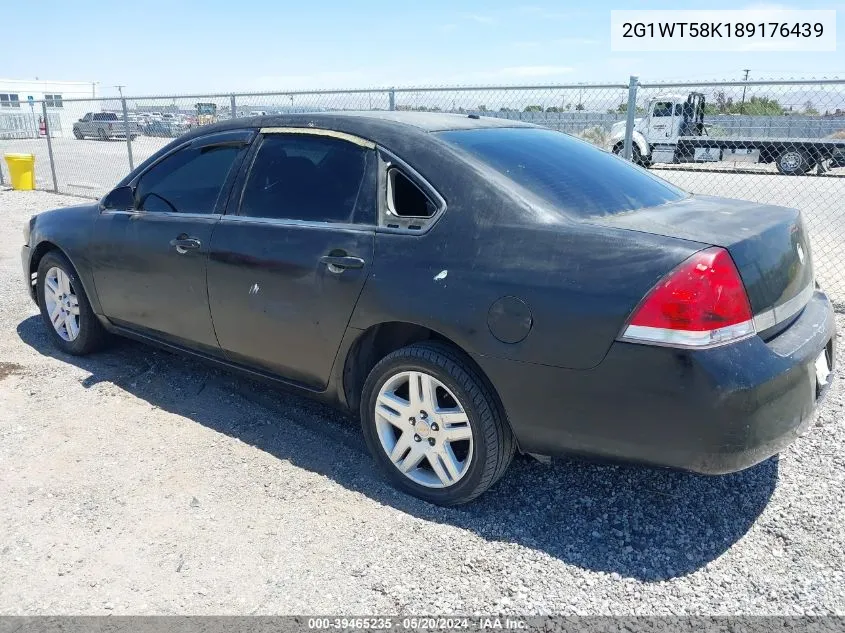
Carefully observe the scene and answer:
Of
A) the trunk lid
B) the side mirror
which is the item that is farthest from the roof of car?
the trunk lid

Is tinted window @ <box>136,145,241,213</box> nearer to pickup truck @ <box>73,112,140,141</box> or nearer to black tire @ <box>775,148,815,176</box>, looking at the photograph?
pickup truck @ <box>73,112,140,141</box>

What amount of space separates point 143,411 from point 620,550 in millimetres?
2760

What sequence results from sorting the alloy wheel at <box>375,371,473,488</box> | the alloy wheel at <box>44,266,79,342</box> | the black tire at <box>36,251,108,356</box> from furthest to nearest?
1. the alloy wheel at <box>44,266,79,342</box>
2. the black tire at <box>36,251,108,356</box>
3. the alloy wheel at <box>375,371,473,488</box>

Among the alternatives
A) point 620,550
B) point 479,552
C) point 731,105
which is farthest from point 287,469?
point 731,105

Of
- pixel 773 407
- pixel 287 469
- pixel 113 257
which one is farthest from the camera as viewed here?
pixel 113 257

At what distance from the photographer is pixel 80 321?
4.65 meters

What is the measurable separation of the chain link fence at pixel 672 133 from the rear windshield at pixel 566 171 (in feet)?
10.1

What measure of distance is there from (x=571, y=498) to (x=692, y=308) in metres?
1.16

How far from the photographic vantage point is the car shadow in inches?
107

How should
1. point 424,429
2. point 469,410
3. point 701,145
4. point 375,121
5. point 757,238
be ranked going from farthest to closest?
point 701,145, point 375,121, point 424,429, point 469,410, point 757,238

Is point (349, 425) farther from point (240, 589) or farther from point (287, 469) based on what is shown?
point (240, 589)

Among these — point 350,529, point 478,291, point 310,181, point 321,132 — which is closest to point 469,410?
point 478,291

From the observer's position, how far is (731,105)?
16.3 m

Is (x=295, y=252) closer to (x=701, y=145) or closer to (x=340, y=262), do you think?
(x=340, y=262)
